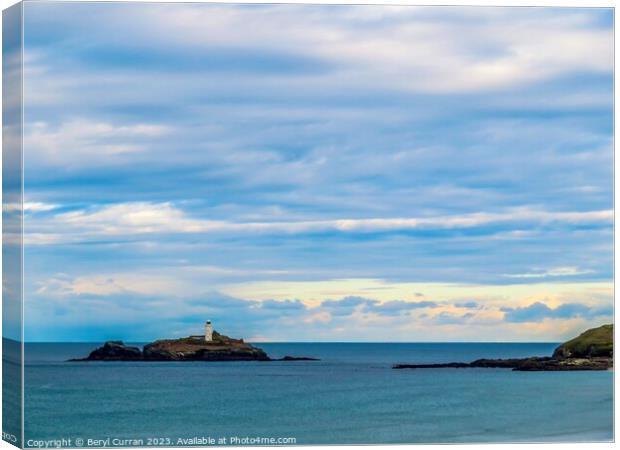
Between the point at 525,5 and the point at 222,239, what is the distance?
921cm

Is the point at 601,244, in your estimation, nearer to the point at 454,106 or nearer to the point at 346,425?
the point at 454,106

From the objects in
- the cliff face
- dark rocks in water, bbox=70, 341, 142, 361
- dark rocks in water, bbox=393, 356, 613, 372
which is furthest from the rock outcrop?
the cliff face

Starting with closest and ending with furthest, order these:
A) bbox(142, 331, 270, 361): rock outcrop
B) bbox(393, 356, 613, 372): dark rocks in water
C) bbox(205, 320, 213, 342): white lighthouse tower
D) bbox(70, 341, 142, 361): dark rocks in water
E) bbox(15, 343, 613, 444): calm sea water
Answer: bbox(15, 343, 613, 444): calm sea water < bbox(393, 356, 613, 372): dark rocks in water < bbox(205, 320, 213, 342): white lighthouse tower < bbox(142, 331, 270, 361): rock outcrop < bbox(70, 341, 142, 361): dark rocks in water

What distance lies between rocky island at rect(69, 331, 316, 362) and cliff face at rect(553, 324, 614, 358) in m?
8.90

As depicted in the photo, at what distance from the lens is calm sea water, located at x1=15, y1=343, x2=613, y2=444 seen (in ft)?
103

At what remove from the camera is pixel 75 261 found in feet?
106

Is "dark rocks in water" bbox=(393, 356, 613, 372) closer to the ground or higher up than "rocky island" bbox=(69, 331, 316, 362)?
closer to the ground

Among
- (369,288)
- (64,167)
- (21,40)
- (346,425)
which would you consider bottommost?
(346,425)

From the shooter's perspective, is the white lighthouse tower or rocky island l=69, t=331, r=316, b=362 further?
rocky island l=69, t=331, r=316, b=362

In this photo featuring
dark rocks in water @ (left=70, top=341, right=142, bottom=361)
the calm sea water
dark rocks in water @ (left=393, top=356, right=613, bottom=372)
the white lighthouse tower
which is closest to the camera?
the calm sea water

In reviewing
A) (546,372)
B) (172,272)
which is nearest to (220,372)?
(172,272)

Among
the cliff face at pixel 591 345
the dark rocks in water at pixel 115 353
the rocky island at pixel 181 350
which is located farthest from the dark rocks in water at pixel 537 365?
the dark rocks in water at pixel 115 353

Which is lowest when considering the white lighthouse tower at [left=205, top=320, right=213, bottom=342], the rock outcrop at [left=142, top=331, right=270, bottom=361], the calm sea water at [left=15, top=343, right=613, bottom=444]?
the calm sea water at [left=15, top=343, right=613, bottom=444]

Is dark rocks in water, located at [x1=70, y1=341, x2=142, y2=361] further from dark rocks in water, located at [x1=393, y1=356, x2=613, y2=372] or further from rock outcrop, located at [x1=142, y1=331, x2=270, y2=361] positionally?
dark rocks in water, located at [x1=393, y1=356, x2=613, y2=372]
